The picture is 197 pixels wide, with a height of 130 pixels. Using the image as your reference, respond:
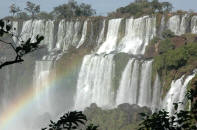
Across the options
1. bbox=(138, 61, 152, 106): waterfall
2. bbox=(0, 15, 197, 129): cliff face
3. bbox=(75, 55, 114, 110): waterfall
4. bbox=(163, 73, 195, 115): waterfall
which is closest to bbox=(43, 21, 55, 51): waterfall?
bbox=(0, 15, 197, 129): cliff face

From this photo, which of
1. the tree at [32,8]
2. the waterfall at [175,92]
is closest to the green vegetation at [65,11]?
the tree at [32,8]

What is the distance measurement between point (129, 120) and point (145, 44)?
50.0 feet

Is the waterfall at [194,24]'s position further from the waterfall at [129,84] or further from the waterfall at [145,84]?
the waterfall at [145,84]

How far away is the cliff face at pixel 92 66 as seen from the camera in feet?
131

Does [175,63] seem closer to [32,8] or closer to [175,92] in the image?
A: [175,92]

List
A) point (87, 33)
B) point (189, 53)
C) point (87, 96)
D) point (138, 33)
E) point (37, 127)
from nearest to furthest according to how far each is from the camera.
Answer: point (189, 53) < point (37, 127) < point (87, 96) < point (138, 33) < point (87, 33)

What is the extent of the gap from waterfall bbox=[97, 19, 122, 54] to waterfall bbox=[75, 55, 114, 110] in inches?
233

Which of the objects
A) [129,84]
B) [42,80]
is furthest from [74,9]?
[129,84]

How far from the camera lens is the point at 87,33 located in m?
57.4

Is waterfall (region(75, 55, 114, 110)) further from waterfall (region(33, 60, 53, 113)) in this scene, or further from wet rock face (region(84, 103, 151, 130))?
wet rock face (region(84, 103, 151, 130))

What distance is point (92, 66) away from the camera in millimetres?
45719

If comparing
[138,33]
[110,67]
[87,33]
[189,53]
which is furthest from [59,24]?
[189,53]

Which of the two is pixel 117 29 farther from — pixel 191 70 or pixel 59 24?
pixel 191 70

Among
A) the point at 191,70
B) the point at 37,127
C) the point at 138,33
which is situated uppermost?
the point at 138,33
